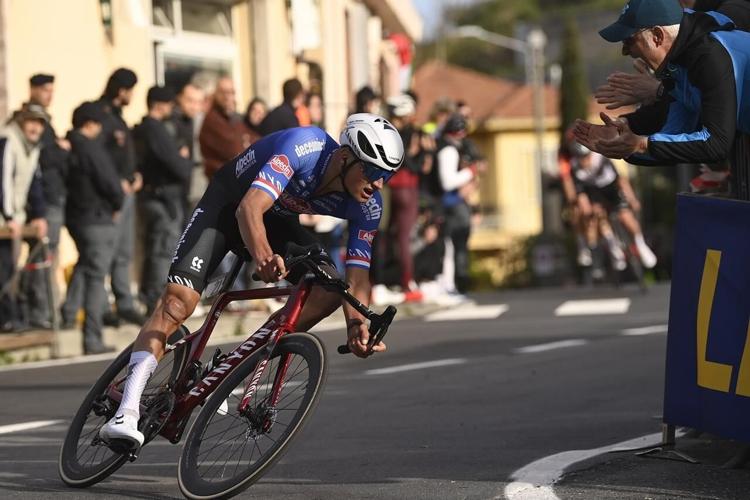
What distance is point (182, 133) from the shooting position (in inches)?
592

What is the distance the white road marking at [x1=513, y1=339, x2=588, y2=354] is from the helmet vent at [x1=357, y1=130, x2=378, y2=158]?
6130 millimetres

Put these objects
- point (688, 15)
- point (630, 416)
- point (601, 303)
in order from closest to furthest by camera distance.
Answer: point (688, 15) → point (630, 416) → point (601, 303)

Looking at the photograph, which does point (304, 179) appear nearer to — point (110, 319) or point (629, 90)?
point (629, 90)

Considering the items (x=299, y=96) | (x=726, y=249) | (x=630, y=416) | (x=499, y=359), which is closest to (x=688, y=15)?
(x=726, y=249)

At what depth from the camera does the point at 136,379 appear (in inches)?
279

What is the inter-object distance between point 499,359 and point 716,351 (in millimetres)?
5480

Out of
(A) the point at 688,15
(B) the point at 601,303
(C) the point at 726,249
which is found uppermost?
(A) the point at 688,15

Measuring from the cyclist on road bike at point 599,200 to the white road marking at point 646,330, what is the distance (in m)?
5.11

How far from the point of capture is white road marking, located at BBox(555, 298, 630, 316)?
16984 mm

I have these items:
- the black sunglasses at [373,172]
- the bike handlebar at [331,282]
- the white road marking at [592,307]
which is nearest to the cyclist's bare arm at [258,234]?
the bike handlebar at [331,282]

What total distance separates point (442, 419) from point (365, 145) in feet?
8.73

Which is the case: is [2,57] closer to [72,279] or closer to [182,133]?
[182,133]

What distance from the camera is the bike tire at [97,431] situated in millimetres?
7125

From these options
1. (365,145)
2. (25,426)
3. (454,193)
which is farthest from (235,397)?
(454,193)
